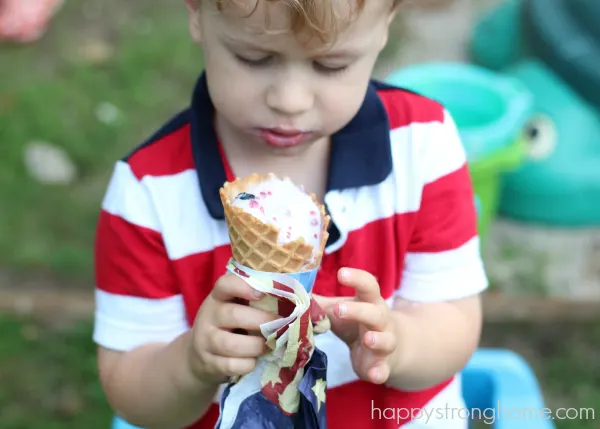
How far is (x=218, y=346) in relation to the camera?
98cm

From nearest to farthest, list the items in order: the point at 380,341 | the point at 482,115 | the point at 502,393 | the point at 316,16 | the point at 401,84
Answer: the point at 316,16 → the point at 380,341 → the point at 502,393 → the point at 401,84 → the point at 482,115

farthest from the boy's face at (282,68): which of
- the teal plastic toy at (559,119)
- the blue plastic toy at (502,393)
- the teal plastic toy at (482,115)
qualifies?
the teal plastic toy at (559,119)

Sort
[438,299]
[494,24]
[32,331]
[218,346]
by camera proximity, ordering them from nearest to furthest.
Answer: [218,346] → [438,299] → [32,331] → [494,24]

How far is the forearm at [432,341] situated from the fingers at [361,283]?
0.47 ft

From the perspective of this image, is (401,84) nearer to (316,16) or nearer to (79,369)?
(79,369)

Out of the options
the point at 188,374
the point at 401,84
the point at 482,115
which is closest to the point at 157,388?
the point at 188,374

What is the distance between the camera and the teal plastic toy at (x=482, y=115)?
7.63 ft

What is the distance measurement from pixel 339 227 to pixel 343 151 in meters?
0.12

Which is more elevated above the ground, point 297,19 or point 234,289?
point 297,19

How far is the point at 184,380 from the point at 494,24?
2.82 metres

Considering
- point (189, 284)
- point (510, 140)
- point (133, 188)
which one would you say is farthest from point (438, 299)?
point (510, 140)

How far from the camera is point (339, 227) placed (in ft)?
3.85

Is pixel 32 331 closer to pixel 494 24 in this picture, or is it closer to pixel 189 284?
pixel 189 284

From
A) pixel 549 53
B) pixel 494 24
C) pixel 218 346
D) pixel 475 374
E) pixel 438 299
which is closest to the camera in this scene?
pixel 218 346
